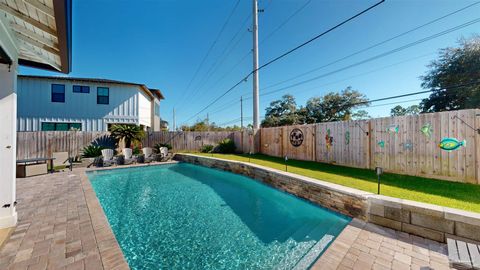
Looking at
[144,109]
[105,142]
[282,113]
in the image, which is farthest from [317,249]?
[282,113]

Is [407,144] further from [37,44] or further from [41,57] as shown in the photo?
[41,57]

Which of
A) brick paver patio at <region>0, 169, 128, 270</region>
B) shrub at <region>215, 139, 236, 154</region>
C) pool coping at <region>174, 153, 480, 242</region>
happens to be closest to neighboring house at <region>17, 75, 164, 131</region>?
shrub at <region>215, 139, 236, 154</region>

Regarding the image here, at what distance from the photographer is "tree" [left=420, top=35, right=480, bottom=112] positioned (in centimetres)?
1418

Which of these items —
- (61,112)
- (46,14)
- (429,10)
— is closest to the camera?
(46,14)

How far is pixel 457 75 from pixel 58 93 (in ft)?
101

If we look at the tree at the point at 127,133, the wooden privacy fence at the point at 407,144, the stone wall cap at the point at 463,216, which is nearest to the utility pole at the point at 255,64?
the wooden privacy fence at the point at 407,144

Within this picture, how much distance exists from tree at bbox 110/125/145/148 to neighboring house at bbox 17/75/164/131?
10.1 feet

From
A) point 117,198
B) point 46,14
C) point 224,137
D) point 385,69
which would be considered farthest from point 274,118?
point 46,14

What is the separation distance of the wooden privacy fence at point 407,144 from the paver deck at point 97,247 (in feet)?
11.7

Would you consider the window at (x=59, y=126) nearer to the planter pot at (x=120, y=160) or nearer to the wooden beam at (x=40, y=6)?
the planter pot at (x=120, y=160)

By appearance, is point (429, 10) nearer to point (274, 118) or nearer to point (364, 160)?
point (364, 160)

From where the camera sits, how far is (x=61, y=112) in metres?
15.0

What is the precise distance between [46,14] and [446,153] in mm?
8926

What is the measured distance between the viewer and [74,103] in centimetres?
1534
